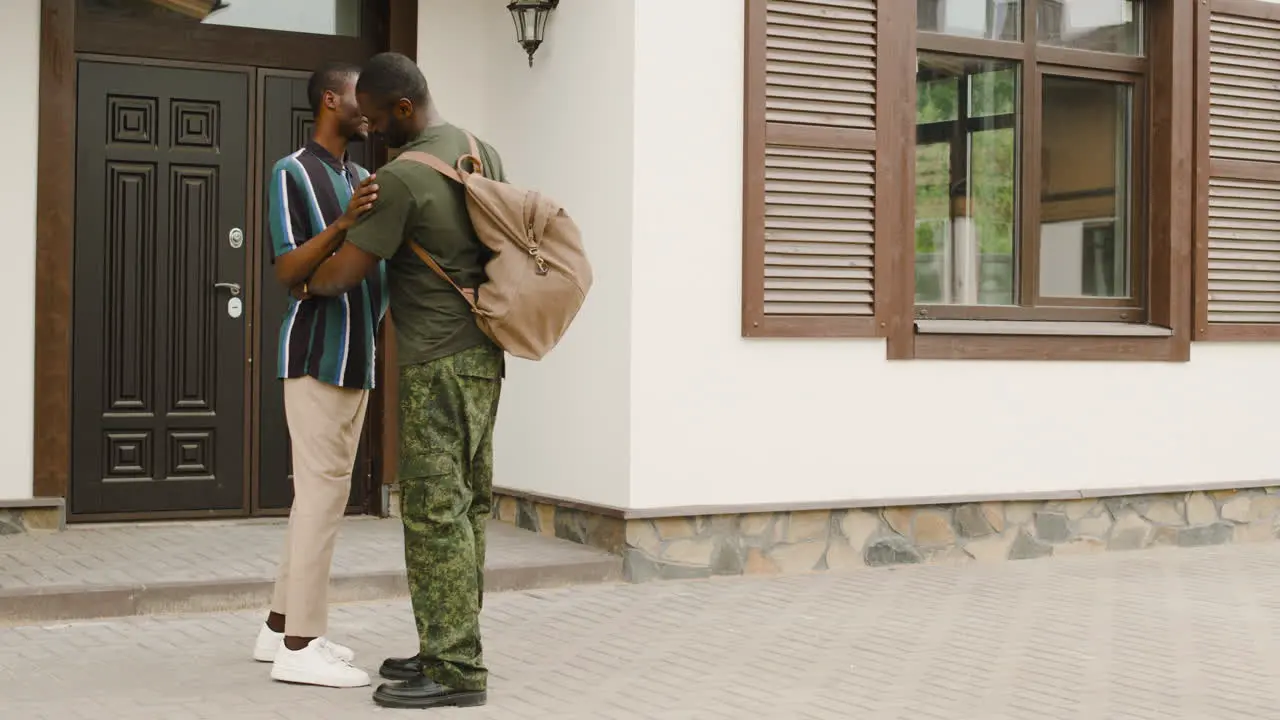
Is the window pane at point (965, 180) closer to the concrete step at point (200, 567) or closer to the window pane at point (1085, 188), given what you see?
the window pane at point (1085, 188)

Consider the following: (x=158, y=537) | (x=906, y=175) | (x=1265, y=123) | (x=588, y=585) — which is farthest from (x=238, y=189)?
(x=1265, y=123)

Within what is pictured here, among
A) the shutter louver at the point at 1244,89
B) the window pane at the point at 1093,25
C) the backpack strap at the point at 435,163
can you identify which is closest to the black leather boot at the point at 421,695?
the backpack strap at the point at 435,163

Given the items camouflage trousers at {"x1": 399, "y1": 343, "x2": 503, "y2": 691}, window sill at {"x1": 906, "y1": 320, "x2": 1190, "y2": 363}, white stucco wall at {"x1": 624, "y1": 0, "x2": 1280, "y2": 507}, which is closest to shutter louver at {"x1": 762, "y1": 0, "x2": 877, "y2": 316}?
white stucco wall at {"x1": 624, "y1": 0, "x2": 1280, "y2": 507}

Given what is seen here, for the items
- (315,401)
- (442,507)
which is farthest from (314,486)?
(442,507)

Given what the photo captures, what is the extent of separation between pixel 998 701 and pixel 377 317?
230cm

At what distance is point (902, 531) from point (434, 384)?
3952mm

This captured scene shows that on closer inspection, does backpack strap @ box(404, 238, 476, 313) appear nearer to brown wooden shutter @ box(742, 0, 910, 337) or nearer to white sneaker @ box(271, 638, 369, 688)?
white sneaker @ box(271, 638, 369, 688)

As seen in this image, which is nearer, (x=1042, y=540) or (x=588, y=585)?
(x=588, y=585)

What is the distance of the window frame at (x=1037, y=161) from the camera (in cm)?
896

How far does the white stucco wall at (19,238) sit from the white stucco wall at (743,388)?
2.90 meters

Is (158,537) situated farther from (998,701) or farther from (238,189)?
(998,701)

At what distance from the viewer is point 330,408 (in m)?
5.36

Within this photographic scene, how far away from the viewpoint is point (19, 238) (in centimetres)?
817

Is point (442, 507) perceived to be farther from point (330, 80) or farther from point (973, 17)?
point (973, 17)
